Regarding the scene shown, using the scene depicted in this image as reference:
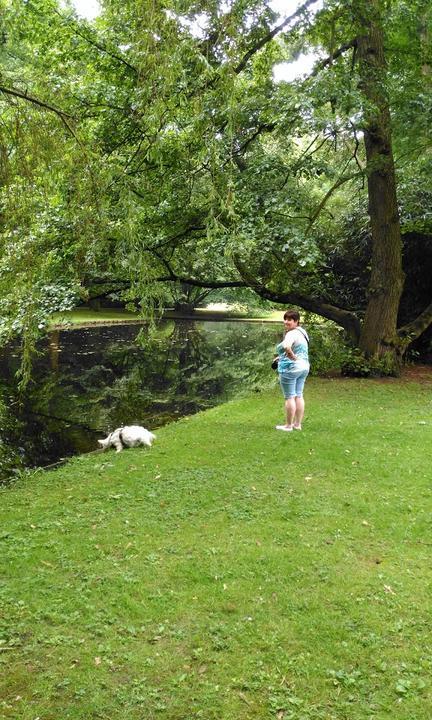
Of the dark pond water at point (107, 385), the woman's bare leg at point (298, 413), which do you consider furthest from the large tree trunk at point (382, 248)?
the woman's bare leg at point (298, 413)

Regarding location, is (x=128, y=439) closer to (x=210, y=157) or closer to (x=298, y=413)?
(x=298, y=413)

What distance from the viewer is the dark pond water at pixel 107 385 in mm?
10633

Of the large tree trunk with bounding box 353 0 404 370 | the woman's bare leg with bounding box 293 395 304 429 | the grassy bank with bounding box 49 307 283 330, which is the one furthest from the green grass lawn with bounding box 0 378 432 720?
the grassy bank with bounding box 49 307 283 330

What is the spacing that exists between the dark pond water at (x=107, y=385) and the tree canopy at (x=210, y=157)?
1965 millimetres

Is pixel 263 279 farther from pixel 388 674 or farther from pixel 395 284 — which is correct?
pixel 388 674

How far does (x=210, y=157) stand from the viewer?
3.89 meters

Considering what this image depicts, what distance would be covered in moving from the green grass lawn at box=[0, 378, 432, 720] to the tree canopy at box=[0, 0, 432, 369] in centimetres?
202

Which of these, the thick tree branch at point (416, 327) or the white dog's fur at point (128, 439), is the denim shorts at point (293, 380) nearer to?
the white dog's fur at point (128, 439)

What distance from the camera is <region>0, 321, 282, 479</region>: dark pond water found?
419 inches

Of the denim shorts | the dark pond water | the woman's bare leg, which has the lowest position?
the dark pond water

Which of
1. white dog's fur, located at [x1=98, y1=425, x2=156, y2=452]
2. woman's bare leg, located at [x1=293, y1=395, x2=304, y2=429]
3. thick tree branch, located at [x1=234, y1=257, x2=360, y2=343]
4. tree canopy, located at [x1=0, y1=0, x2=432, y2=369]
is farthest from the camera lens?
thick tree branch, located at [x1=234, y1=257, x2=360, y2=343]

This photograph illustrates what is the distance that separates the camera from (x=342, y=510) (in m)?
5.29

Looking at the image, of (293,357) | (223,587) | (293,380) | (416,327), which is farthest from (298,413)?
(416,327)

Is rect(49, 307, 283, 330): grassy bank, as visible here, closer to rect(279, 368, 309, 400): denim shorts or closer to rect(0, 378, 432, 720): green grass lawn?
rect(279, 368, 309, 400): denim shorts
